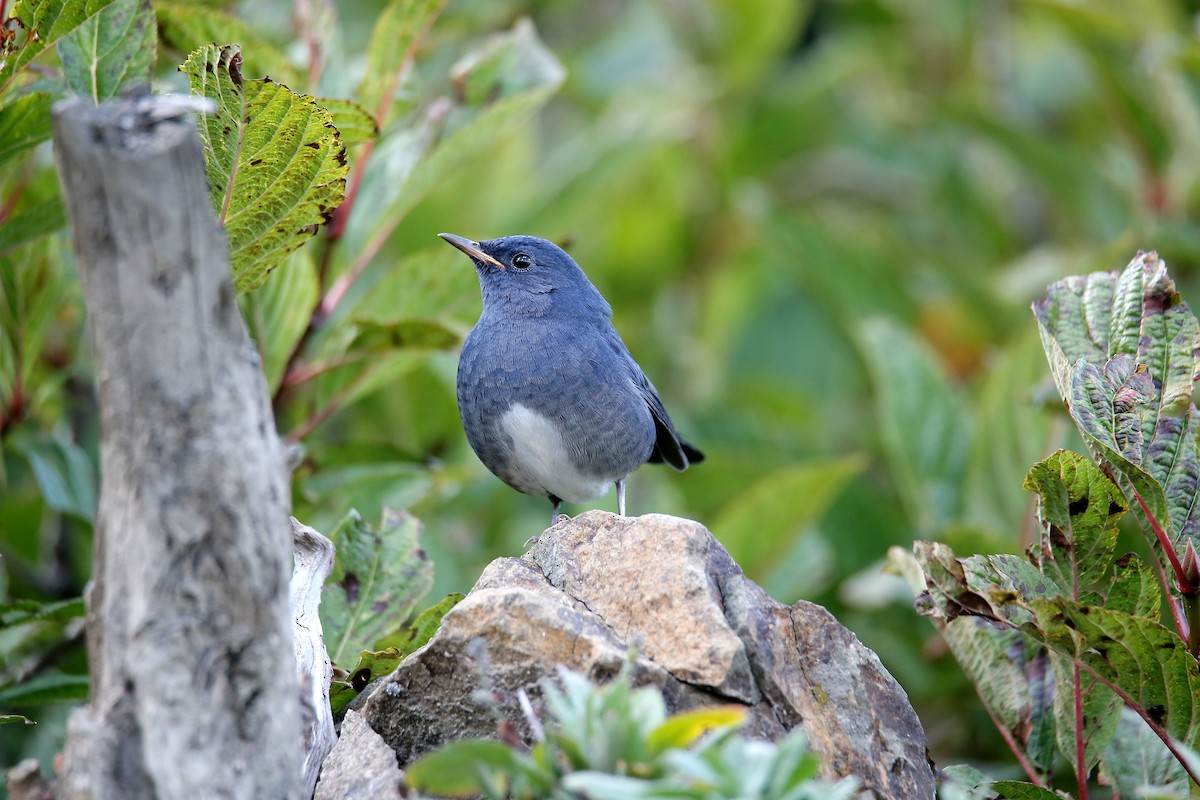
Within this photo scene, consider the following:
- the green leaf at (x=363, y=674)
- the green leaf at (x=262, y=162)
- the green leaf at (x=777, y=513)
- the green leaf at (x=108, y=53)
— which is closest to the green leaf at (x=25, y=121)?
the green leaf at (x=108, y=53)

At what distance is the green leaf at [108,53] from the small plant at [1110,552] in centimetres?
212

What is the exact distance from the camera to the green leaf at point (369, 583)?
305 cm

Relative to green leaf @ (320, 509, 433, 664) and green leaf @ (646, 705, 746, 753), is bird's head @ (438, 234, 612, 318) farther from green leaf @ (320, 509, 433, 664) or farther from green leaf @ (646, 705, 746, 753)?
green leaf @ (646, 705, 746, 753)

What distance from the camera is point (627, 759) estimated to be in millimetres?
1775

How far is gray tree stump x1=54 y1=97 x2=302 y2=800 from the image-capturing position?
1.75 metres

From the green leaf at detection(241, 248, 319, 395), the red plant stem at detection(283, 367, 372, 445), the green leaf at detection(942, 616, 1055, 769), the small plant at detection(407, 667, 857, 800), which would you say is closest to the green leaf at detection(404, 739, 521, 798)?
the small plant at detection(407, 667, 857, 800)

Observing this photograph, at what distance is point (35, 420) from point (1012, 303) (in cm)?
472

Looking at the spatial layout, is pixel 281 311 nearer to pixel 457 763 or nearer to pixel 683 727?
pixel 457 763

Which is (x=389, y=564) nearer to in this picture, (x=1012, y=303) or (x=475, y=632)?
(x=475, y=632)

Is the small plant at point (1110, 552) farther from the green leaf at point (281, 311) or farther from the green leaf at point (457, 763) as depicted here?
the green leaf at point (281, 311)

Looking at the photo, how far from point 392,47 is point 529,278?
0.87m

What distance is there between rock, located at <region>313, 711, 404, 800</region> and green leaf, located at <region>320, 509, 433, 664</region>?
616mm

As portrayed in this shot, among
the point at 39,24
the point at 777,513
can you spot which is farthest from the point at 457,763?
the point at 777,513

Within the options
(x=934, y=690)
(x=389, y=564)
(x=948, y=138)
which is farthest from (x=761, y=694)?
(x=948, y=138)
